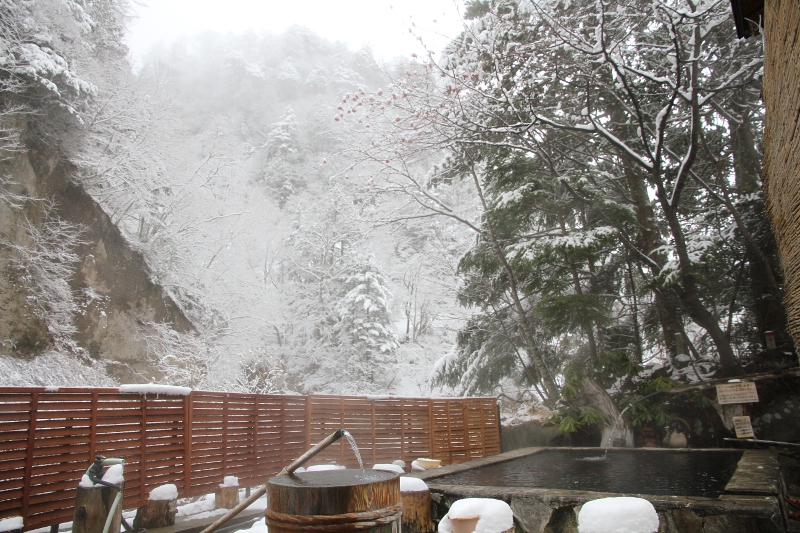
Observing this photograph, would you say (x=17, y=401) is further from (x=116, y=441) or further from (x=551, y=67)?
(x=551, y=67)

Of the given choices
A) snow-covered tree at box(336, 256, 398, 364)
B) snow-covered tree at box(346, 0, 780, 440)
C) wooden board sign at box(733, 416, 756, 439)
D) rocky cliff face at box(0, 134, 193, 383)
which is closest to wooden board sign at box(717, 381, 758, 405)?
wooden board sign at box(733, 416, 756, 439)

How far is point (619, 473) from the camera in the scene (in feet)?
18.5

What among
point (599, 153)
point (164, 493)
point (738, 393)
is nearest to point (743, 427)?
point (738, 393)

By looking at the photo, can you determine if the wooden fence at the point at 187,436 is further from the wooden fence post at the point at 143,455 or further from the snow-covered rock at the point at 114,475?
the snow-covered rock at the point at 114,475

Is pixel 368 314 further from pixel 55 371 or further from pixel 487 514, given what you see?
pixel 487 514

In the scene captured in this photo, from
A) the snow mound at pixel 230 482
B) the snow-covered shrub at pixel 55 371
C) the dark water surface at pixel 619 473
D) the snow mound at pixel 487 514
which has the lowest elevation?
the snow mound at pixel 230 482

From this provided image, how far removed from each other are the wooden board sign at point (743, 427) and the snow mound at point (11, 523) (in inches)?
338

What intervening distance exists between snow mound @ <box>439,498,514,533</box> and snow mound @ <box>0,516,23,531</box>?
3.99 meters

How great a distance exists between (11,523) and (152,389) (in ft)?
6.30

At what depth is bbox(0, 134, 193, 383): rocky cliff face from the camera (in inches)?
479

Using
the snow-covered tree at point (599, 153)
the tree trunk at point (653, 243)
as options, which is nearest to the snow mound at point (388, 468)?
the snow-covered tree at point (599, 153)

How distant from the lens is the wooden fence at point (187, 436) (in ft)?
14.8

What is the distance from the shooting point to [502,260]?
1151 cm

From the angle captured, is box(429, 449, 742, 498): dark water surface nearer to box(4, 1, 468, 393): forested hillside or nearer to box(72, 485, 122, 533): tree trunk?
box(72, 485, 122, 533): tree trunk
